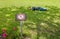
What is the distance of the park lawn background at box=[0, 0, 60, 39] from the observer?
19.2 feet

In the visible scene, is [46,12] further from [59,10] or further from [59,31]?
[59,31]

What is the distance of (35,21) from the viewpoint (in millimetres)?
6816

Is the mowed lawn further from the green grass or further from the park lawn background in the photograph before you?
the green grass

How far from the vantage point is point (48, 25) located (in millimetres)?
6500

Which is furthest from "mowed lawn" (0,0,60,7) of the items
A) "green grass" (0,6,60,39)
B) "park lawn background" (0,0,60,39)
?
"green grass" (0,6,60,39)

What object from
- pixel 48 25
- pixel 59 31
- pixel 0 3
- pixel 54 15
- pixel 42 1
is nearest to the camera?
pixel 59 31

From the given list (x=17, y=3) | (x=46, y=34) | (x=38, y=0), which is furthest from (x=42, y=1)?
(x=46, y=34)

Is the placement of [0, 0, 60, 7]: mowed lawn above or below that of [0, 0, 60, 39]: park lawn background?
above

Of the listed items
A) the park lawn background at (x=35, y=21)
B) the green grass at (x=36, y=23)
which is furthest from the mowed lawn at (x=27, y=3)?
the green grass at (x=36, y=23)

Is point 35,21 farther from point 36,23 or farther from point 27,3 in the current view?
point 27,3

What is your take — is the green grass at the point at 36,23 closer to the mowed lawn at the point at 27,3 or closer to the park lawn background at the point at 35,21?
the park lawn background at the point at 35,21

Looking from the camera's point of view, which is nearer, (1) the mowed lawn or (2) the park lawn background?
(2) the park lawn background

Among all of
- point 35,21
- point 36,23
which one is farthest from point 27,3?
point 36,23

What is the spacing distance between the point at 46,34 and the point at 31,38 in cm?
57
